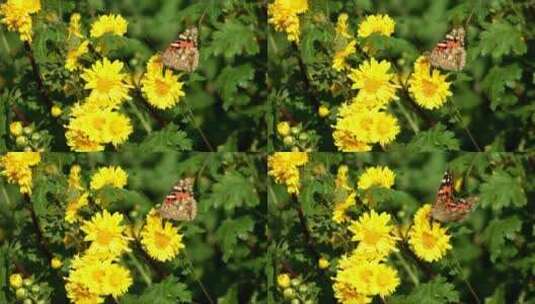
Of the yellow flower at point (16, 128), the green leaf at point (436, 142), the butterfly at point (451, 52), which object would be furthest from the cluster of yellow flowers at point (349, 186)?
the yellow flower at point (16, 128)

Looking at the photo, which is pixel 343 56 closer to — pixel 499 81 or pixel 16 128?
pixel 499 81

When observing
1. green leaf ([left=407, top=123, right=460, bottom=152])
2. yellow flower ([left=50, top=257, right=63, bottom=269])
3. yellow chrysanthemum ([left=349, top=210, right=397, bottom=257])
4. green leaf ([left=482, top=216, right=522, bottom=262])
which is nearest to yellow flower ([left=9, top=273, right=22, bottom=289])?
yellow flower ([left=50, top=257, right=63, bottom=269])

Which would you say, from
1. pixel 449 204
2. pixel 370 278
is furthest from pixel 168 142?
pixel 449 204

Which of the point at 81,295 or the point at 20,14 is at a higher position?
the point at 20,14

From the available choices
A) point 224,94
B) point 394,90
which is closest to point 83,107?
point 224,94

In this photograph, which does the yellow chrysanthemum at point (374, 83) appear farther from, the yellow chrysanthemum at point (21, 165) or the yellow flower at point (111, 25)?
the yellow chrysanthemum at point (21, 165)

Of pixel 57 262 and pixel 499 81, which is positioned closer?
pixel 499 81

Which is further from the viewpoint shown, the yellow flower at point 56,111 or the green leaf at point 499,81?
the yellow flower at point 56,111
